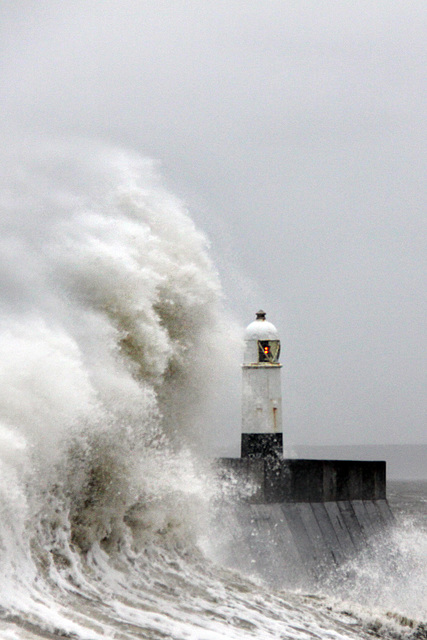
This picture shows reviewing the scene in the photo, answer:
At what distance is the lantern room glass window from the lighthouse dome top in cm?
8

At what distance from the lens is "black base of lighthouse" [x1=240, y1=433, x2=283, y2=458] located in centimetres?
1132

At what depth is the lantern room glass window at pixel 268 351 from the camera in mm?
11602

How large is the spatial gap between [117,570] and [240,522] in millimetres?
2361

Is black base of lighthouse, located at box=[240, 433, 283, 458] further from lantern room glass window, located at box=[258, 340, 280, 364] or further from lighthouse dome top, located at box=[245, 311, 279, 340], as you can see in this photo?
lighthouse dome top, located at box=[245, 311, 279, 340]

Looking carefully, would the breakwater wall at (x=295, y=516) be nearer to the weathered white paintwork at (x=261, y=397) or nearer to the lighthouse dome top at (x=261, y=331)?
the weathered white paintwork at (x=261, y=397)

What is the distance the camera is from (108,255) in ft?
25.8

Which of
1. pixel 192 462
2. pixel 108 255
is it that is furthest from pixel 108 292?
pixel 192 462

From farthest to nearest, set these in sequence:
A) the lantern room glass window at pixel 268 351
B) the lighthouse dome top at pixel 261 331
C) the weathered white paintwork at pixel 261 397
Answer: the lighthouse dome top at pixel 261 331 → the lantern room glass window at pixel 268 351 → the weathered white paintwork at pixel 261 397

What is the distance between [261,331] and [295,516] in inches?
128

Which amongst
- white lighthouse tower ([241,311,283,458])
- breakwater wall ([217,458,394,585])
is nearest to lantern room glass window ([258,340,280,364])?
white lighthouse tower ([241,311,283,458])

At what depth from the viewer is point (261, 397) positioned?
11477mm

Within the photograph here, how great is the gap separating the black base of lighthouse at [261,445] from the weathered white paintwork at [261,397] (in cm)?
7

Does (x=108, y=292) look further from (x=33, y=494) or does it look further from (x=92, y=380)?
(x=33, y=494)

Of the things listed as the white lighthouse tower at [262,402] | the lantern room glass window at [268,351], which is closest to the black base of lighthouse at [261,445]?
the white lighthouse tower at [262,402]
